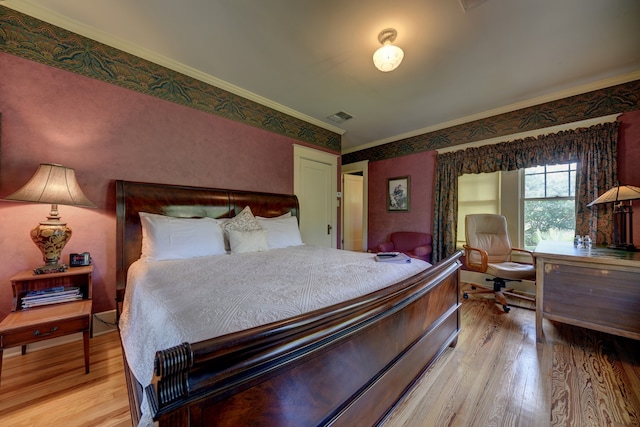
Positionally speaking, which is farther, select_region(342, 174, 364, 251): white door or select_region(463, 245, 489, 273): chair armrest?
select_region(342, 174, 364, 251): white door

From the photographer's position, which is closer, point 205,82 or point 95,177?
point 95,177

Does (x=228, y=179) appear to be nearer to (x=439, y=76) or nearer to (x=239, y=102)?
(x=239, y=102)

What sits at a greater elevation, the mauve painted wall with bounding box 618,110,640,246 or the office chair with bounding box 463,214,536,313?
the mauve painted wall with bounding box 618,110,640,246

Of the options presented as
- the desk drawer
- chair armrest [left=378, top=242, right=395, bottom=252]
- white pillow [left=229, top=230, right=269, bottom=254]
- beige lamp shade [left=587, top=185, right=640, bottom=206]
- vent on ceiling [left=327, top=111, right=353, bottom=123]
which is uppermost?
vent on ceiling [left=327, top=111, right=353, bottom=123]

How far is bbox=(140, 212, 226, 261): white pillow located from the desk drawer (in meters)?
0.58

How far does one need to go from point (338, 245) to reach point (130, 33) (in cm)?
390

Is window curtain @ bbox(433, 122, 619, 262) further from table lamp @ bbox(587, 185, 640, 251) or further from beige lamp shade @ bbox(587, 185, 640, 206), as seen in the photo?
beige lamp shade @ bbox(587, 185, 640, 206)

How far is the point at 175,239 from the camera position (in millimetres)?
2096

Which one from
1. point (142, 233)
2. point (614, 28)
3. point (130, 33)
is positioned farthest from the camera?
point (142, 233)

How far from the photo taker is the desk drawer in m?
1.46

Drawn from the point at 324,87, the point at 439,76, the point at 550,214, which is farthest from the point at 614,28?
the point at 324,87

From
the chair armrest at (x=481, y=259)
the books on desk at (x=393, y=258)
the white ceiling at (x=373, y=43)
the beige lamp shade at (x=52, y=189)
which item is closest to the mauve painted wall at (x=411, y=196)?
the chair armrest at (x=481, y=259)

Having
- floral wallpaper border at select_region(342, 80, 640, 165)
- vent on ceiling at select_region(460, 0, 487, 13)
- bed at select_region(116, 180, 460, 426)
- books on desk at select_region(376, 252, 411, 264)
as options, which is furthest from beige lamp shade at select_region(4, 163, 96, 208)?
floral wallpaper border at select_region(342, 80, 640, 165)

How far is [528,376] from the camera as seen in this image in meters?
1.66
